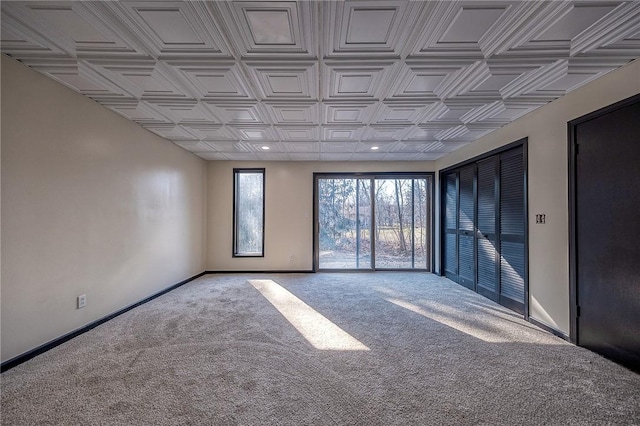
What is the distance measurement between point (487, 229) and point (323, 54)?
3554 mm

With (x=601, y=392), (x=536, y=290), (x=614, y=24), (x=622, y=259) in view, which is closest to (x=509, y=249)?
(x=536, y=290)

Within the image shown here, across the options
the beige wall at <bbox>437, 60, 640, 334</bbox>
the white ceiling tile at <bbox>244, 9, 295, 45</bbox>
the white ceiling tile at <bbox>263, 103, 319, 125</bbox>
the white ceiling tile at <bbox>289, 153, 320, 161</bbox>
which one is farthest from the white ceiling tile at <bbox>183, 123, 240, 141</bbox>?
the beige wall at <bbox>437, 60, 640, 334</bbox>

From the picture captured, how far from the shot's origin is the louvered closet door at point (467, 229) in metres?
4.36

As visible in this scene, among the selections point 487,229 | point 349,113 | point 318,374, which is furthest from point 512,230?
point 318,374

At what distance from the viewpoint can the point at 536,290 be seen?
299cm

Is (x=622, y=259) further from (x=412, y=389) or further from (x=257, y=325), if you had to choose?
(x=257, y=325)

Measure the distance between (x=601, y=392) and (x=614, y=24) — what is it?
251cm

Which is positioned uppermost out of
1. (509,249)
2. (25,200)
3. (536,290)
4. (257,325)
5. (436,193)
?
(436,193)

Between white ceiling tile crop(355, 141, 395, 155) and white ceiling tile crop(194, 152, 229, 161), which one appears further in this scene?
white ceiling tile crop(194, 152, 229, 161)

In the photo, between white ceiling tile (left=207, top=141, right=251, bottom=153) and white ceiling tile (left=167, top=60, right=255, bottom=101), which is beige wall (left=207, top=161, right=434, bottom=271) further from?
white ceiling tile (left=167, top=60, right=255, bottom=101)

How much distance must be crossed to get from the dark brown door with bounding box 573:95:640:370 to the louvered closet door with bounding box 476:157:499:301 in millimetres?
1289

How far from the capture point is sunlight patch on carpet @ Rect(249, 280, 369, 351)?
2.44m

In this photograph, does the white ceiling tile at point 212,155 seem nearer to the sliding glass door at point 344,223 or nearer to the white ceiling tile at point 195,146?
the white ceiling tile at point 195,146

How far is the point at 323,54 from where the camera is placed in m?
2.03
